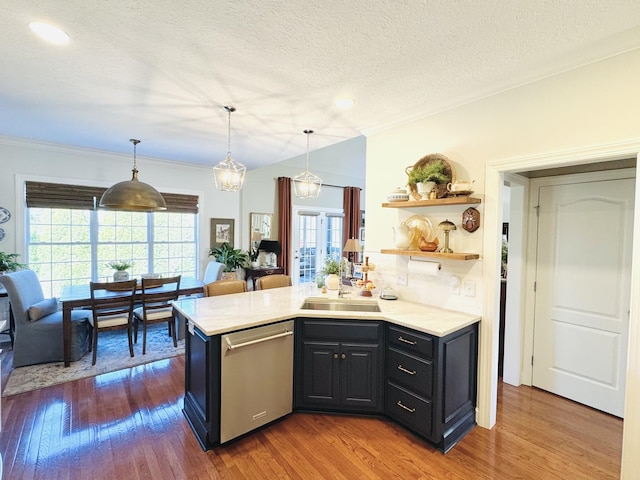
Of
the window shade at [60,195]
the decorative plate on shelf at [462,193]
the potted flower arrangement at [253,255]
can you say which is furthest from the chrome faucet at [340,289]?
the window shade at [60,195]

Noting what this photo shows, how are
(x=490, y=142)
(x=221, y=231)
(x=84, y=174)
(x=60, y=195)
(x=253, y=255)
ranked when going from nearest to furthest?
(x=490, y=142) → (x=60, y=195) → (x=84, y=174) → (x=221, y=231) → (x=253, y=255)

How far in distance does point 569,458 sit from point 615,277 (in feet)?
4.88

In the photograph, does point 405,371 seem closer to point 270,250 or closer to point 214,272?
point 214,272

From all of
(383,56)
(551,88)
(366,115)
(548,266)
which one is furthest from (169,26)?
(548,266)

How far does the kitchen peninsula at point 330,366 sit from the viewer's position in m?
2.23

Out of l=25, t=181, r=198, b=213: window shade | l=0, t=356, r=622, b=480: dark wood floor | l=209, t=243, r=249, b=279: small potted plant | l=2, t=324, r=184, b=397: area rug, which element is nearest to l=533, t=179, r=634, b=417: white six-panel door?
l=0, t=356, r=622, b=480: dark wood floor

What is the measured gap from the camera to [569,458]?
2195mm

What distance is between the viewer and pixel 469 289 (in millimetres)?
2656

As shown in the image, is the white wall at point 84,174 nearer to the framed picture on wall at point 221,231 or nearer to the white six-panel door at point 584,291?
the framed picture on wall at point 221,231

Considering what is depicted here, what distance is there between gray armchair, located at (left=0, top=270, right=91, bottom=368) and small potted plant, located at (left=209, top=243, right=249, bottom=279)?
7.33 feet

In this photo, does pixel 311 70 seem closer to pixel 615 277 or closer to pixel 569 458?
pixel 615 277

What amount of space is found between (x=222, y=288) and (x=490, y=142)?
288cm

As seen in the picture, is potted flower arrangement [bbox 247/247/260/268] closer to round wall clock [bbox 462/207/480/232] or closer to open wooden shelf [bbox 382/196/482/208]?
open wooden shelf [bbox 382/196/482/208]

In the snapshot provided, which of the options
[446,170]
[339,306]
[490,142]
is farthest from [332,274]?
[490,142]
